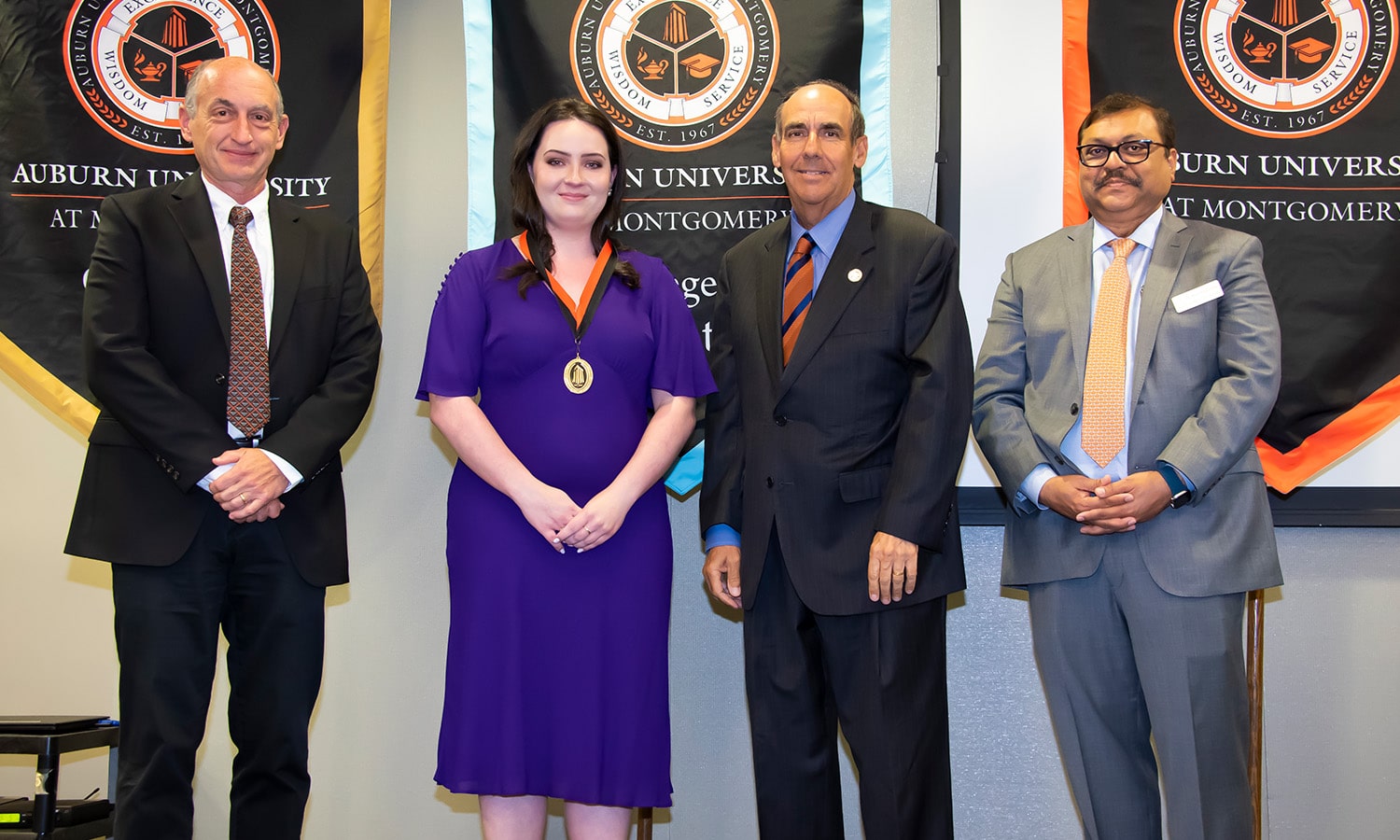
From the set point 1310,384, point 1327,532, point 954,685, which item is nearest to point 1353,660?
point 1327,532

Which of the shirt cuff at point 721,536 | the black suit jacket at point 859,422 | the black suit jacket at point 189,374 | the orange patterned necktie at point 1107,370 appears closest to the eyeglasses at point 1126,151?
the orange patterned necktie at point 1107,370

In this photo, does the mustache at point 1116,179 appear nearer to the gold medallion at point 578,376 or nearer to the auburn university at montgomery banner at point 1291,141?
the auburn university at montgomery banner at point 1291,141

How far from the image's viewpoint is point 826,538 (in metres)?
2.29

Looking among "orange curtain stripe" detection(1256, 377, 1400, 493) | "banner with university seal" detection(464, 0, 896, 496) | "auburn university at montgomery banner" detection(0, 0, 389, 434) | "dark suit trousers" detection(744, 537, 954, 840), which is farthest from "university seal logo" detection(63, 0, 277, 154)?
"orange curtain stripe" detection(1256, 377, 1400, 493)

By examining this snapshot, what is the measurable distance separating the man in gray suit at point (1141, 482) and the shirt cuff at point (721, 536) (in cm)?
66

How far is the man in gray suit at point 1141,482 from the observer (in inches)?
91.3

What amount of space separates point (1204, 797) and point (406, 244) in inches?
108

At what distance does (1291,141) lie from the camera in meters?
3.20

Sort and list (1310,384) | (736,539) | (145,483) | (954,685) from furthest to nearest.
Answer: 1. (954,685)
2. (1310,384)
3. (736,539)
4. (145,483)

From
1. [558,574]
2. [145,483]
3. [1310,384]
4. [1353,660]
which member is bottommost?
[1353,660]

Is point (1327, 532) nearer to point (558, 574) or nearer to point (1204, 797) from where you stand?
point (1204, 797)

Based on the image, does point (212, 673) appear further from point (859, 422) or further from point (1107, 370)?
point (1107, 370)

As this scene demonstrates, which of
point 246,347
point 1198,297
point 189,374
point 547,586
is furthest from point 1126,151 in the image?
point 189,374

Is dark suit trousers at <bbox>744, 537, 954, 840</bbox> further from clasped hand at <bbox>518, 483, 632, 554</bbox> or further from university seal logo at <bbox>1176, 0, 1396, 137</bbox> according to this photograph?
university seal logo at <bbox>1176, 0, 1396, 137</bbox>
